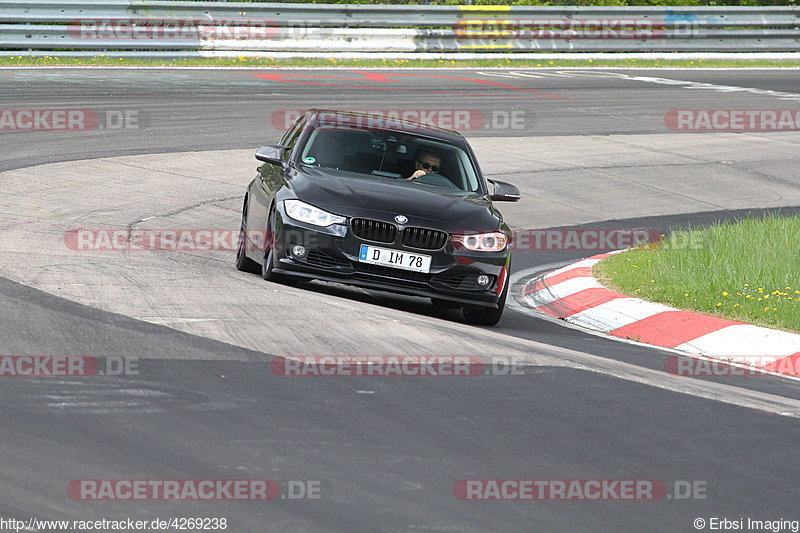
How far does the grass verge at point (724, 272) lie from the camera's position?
381 inches

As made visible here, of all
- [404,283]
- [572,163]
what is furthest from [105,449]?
[572,163]

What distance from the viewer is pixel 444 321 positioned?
9.30 m

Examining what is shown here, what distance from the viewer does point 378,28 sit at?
28.7 meters

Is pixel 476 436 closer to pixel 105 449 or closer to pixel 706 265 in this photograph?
pixel 105 449

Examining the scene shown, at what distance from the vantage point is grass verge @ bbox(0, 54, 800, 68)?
997 inches

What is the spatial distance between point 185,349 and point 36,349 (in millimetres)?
796

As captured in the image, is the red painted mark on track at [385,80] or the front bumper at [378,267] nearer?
the front bumper at [378,267]

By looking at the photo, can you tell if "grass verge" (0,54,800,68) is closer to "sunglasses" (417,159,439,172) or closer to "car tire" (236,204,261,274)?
"car tire" (236,204,261,274)

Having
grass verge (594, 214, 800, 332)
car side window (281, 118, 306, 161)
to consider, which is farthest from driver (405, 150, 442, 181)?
grass verge (594, 214, 800, 332)

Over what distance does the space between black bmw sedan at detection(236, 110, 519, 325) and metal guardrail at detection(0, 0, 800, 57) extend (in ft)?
53.8
